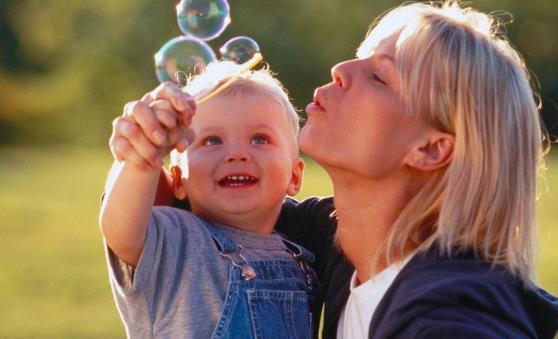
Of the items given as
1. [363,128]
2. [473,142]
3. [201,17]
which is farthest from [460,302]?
[201,17]

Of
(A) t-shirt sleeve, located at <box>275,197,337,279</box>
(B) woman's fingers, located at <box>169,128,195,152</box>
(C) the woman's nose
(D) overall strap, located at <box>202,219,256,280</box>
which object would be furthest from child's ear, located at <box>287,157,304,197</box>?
(B) woman's fingers, located at <box>169,128,195,152</box>

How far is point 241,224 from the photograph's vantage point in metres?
3.63

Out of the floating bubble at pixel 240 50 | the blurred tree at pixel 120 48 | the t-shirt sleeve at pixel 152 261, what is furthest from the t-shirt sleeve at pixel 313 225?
the blurred tree at pixel 120 48

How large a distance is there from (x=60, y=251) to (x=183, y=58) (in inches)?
305

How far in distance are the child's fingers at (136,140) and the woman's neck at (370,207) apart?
0.53 meters

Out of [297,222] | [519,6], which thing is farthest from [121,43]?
[297,222]

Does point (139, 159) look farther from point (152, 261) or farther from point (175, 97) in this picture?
point (152, 261)

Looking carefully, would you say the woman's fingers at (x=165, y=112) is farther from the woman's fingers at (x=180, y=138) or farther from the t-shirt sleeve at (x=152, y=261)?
the t-shirt sleeve at (x=152, y=261)

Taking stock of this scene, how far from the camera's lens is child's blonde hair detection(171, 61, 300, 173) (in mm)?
3674

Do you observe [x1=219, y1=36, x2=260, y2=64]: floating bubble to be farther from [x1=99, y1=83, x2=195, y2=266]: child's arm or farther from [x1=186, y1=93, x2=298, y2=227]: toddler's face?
[x1=99, y1=83, x2=195, y2=266]: child's arm

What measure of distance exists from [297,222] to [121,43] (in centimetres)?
2040

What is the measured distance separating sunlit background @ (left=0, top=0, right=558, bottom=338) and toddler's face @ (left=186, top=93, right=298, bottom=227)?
18.6ft

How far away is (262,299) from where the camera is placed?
11.2ft

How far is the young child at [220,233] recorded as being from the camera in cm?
324
